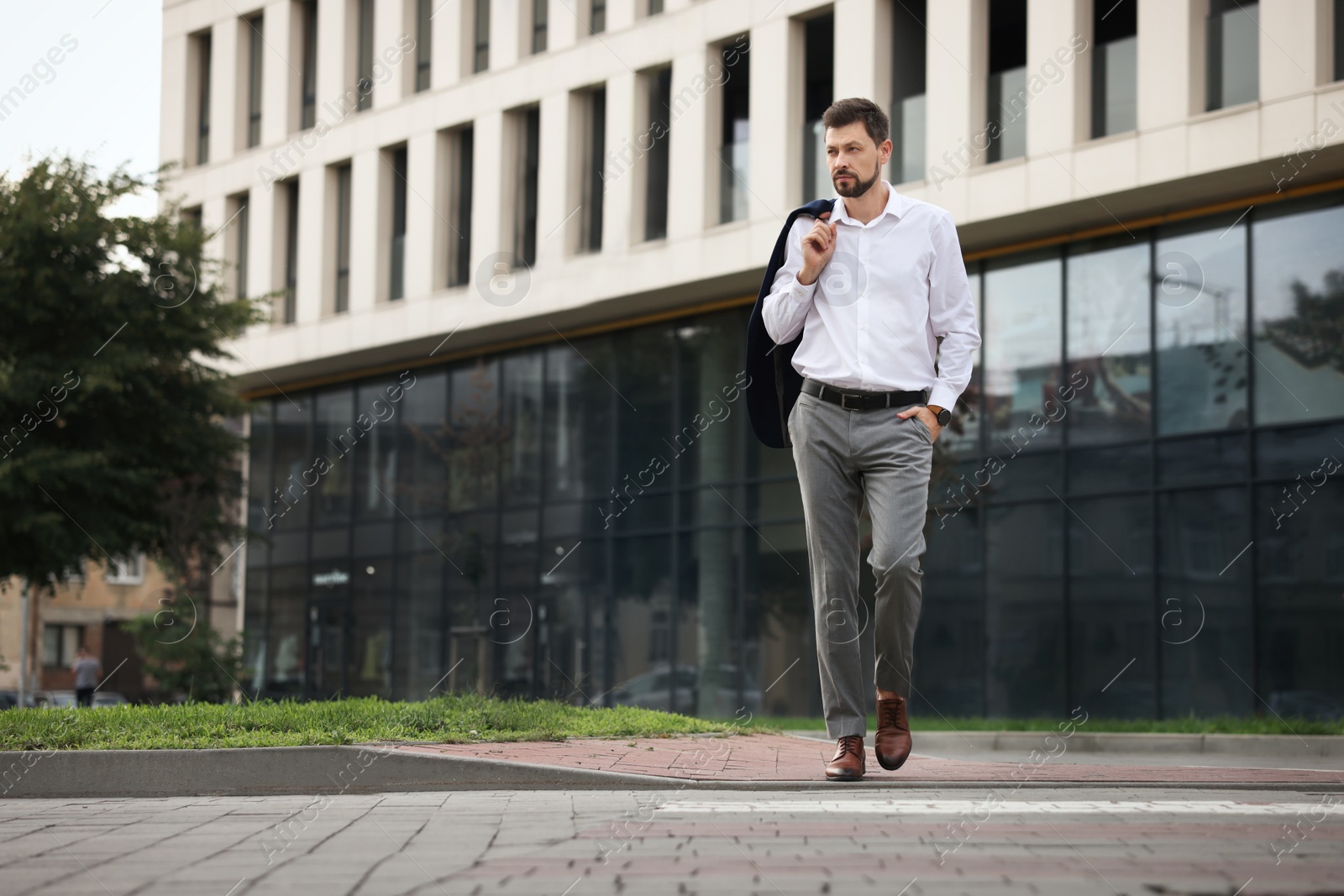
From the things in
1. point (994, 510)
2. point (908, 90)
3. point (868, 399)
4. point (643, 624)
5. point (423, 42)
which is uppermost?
point (423, 42)

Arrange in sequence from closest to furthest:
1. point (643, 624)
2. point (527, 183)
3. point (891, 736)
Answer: point (891, 736)
point (643, 624)
point (527, 183)

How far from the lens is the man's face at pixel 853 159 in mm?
5207

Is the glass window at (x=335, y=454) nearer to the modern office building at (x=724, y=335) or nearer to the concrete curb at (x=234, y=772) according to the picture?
the modern office building at (x=724, y=335)

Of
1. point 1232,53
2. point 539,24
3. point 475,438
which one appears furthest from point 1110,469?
point 539,24

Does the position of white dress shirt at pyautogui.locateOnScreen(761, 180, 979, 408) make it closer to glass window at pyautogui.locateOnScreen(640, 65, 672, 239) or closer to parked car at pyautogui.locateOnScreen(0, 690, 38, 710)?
glass window at pyautogui.locateOnScreen(640, 65, 672, 239)

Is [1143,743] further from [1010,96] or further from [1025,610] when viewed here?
[1010,96]

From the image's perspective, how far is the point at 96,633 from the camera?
158 ft

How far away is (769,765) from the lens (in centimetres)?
595

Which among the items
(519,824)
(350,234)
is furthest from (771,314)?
(350,234)

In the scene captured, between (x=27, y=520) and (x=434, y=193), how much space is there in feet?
27.5

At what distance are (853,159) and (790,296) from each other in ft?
1.72

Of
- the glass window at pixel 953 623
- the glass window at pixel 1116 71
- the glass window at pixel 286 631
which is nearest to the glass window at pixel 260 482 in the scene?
the glass window at pixel 286 631

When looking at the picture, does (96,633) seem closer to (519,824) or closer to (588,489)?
(588,489)

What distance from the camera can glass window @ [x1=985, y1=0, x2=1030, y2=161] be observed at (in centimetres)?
1734
